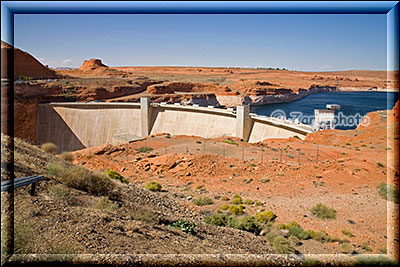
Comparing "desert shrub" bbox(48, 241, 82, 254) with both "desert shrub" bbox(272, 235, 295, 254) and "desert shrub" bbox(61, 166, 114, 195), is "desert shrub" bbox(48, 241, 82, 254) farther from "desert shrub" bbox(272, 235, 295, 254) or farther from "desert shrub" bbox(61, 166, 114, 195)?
"desert shrub" bbox(272, 235, 295, 254)

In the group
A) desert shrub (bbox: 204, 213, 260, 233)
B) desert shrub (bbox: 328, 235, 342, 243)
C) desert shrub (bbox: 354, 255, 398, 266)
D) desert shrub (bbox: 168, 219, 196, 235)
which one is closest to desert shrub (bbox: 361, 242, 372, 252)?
desert shrub (bbox: 328, 235, 342, 243)

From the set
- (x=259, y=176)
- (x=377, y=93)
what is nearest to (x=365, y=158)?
(x=259, y=176)

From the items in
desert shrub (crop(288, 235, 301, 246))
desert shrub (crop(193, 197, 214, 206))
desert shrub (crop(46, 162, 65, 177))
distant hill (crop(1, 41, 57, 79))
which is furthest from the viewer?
distant hill (crop(1, 41, 57, 79))

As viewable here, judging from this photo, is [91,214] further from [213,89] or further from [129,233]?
[213,89]

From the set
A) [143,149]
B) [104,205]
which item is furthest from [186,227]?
[143,149]

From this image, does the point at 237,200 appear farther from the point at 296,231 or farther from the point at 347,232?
the point at 347,232

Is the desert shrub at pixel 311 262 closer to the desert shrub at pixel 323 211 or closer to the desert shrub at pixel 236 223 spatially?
the desert shrub at pixel 236 223
